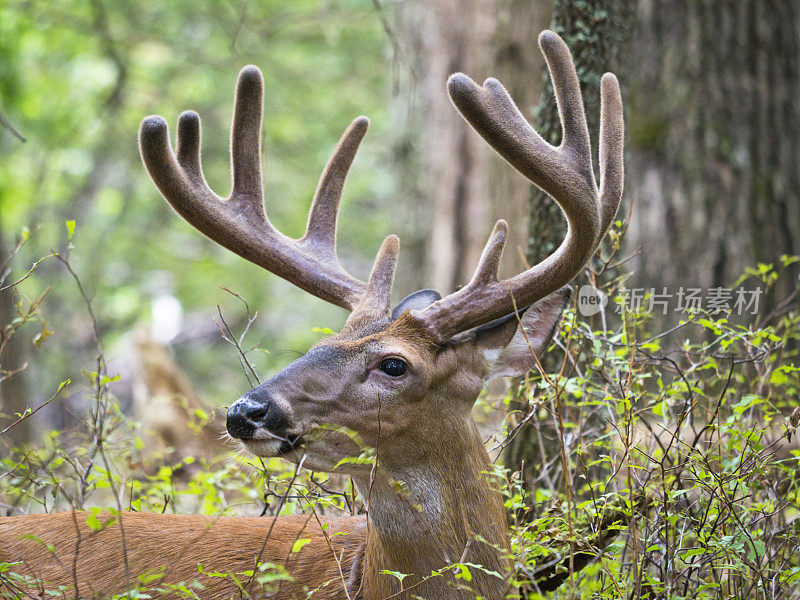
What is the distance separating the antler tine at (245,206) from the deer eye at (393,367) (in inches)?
26.2

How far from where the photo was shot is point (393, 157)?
36.7ft

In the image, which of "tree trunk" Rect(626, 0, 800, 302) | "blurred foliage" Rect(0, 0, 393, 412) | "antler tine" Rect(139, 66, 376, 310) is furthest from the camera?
"blurred foliage" Rect(0, 0, 393, 412)

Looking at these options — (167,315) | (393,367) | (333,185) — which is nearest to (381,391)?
(393,367)

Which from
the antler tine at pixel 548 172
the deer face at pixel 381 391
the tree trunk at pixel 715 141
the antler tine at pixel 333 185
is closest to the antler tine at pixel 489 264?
the antler tine at pixel 548 172

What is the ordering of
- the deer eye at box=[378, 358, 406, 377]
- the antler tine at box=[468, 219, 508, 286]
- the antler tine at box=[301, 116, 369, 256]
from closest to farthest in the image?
the deer eye at box=[378, 358, 406, 377]
the antler tine at box=[468, 219, 508, 286]
the antler tine at box=[301, 116, 369, 256]

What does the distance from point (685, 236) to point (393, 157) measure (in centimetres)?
448

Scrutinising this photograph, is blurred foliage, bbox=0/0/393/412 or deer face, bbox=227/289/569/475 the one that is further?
blurred foliage, bbox=0/0/393/412

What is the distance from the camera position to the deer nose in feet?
10.5

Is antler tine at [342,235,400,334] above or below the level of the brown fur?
above

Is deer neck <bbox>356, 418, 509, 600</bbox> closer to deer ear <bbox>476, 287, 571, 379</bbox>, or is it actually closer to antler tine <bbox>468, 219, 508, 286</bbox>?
deer ear <bbox>476, 287, 571, 379</bbox>

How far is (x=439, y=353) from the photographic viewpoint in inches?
144

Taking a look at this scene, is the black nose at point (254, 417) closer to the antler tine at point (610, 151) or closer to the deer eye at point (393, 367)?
the deer eye at point (393, 367)

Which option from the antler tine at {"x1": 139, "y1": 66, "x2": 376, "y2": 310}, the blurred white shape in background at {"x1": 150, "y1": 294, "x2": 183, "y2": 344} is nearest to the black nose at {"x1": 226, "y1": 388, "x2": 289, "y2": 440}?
the antler tine at {"x1": 139, "y1": 66, "x2": 376, "y2": 310}

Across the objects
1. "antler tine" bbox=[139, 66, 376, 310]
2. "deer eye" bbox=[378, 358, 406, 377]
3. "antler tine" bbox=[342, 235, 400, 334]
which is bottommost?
"deer eye" bbox=[378, 358, 406, 377]
